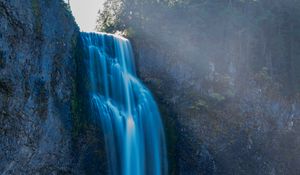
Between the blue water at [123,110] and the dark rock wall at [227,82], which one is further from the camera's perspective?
the dark rock wall at [227,82]

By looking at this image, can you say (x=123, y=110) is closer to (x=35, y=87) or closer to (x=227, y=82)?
(x=35, y=87)

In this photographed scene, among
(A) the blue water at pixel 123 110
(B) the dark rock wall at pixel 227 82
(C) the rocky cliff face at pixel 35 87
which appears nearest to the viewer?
(C) the rocky cliff face at pixel 35 87

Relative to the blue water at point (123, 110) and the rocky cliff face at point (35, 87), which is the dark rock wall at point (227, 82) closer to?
the blue water at point (123, 110)

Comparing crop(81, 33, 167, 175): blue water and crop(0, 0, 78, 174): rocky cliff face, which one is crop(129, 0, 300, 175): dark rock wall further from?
crop(0, 0, 78, 174): rocky cliff face

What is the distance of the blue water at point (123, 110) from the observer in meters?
19.6

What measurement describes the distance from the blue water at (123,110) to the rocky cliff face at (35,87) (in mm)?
1966

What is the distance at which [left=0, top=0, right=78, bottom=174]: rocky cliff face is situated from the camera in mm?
14555

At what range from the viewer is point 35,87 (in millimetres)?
16016

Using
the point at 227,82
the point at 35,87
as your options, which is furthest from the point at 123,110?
the point at 227,82

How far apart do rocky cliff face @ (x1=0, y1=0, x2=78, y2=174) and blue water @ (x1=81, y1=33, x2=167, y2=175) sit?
1.97 m

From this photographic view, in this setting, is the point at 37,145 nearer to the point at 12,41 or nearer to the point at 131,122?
the point at 12,41

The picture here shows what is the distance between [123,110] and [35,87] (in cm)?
543

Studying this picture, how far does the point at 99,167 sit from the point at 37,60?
5543mm

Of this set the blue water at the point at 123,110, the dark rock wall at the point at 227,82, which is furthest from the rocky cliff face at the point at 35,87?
the dark rock wall at the point at 227,82
